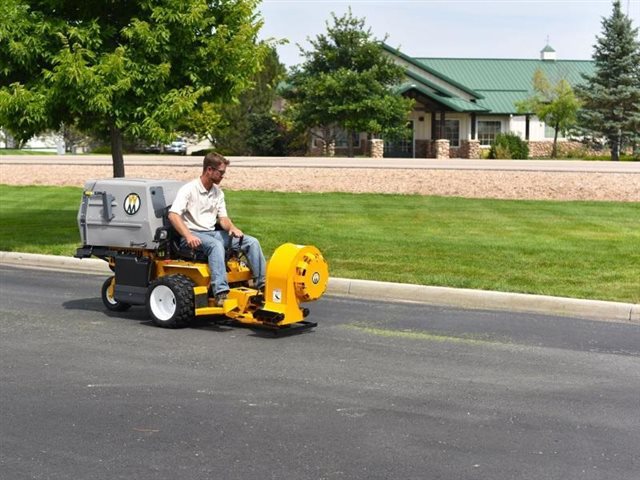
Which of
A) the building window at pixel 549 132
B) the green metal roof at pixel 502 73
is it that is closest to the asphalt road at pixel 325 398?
the green metal roof at pixel 502 73

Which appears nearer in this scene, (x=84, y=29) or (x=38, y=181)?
(x=84, y=29)

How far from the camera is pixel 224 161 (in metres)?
9.19

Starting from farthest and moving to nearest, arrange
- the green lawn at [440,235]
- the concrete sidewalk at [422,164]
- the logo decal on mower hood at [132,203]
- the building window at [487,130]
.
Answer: the building window at [487,130] < the concrete sidewalk at [422,164] < the green lawn at [440,235] < the logo decal on mower hood at [132,203]

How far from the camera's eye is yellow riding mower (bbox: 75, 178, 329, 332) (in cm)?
875

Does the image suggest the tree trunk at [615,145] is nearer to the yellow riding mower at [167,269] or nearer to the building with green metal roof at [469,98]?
the building with green metal roof at [469,98]

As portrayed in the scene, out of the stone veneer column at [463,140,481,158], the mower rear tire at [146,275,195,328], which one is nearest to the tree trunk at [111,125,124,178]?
the mower rear tire at [146,275,195,328]

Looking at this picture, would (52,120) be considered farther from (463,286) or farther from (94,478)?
(94,478)

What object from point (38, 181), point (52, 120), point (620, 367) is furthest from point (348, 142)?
point (620, 367)

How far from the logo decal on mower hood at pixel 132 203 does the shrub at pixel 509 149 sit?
135ft

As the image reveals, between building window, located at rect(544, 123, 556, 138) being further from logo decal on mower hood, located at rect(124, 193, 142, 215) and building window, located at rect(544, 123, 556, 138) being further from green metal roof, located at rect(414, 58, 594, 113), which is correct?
logo decal on mower hood, located at rect(124, 193, 142, 215)

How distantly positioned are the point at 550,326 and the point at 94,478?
18.1 feet

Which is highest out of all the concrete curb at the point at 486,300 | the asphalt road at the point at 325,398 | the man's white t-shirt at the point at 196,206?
the man's white t-shirt at the point at 196,206

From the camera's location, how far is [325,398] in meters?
6.81

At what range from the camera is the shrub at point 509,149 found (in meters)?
49.3
